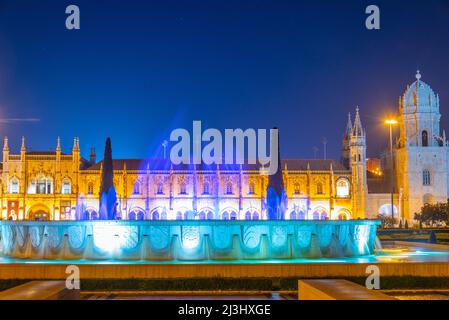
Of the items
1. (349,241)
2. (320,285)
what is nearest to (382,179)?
(349,241)

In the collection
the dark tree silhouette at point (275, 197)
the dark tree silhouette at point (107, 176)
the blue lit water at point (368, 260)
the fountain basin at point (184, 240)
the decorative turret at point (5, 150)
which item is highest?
the decorative turret at point (5, 150)

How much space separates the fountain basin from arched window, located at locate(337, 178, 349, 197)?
155ft

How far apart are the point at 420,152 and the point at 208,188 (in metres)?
25.9

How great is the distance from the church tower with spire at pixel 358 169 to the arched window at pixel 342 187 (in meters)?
1.20

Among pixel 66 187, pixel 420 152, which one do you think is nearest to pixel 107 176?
pixel 66 187

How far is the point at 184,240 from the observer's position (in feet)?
66.5

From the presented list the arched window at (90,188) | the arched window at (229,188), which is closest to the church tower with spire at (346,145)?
the arched window at (229,188)

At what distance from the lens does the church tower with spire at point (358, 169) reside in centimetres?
6562

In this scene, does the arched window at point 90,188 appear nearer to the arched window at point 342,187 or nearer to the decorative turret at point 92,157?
the decorative turret at point 92,157

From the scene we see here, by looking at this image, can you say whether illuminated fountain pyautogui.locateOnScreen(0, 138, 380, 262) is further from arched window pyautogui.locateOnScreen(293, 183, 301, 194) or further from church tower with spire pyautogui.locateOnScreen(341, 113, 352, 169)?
church tower with spire pyautogui.locateOnScreen(341, 113, 352, 169)

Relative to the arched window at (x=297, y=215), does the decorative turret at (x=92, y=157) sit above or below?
above

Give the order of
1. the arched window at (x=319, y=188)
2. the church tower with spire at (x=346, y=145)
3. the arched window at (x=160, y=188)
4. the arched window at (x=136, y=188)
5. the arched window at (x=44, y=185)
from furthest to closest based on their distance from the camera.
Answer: the church tower with spire at (x=346, y=145), the arched window at (x=319, y=188), the arched window at (x=160, y=188), the arched window at (x=136, y=188), the arched window at (x=44, y=185)

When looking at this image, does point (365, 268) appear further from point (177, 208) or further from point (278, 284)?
point (177, 208)

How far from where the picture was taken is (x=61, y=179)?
2589 inches
